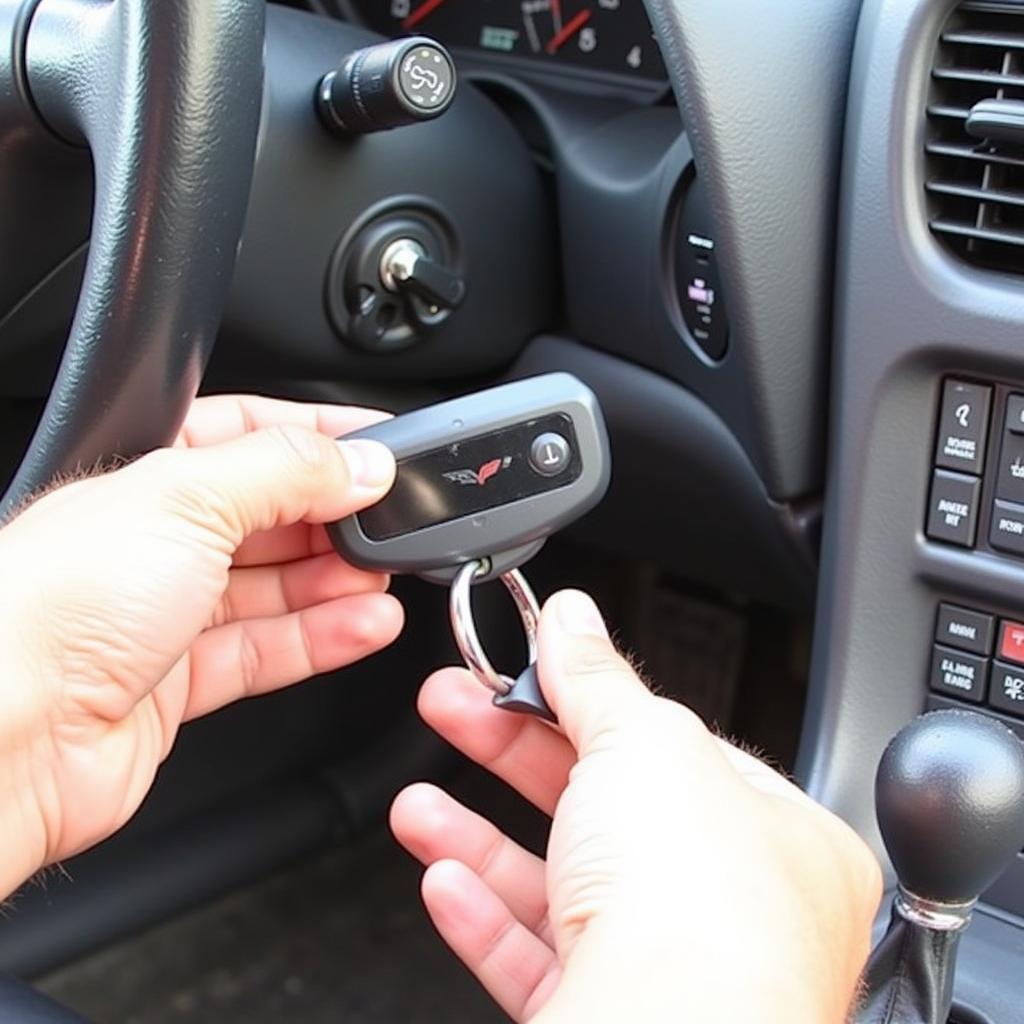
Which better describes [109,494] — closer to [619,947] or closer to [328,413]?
[328,413]

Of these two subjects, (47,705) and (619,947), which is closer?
(619,947)

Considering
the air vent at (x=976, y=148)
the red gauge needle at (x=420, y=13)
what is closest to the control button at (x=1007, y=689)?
the air vent at (x=976, y=148)

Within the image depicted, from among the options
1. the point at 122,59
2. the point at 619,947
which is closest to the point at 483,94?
the point at 122,59

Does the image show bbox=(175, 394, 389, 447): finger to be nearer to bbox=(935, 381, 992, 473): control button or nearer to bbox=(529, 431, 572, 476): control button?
bbox=(529, 431, 572, 476): control button

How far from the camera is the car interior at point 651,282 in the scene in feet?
2.19

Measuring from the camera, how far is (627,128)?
108 cm

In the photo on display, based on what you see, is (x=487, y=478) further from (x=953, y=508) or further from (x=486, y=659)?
(x=953, y=508)

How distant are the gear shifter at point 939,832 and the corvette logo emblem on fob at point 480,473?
22 centimetres

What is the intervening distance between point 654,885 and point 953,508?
35cm

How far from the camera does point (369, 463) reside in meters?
0.75

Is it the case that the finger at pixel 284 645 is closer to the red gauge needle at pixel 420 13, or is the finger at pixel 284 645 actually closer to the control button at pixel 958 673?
the control button at pixel 958 673

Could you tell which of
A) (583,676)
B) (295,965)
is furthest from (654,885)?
(295,965)

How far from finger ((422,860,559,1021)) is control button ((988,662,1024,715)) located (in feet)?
0.93

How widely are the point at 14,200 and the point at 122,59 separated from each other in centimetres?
17
